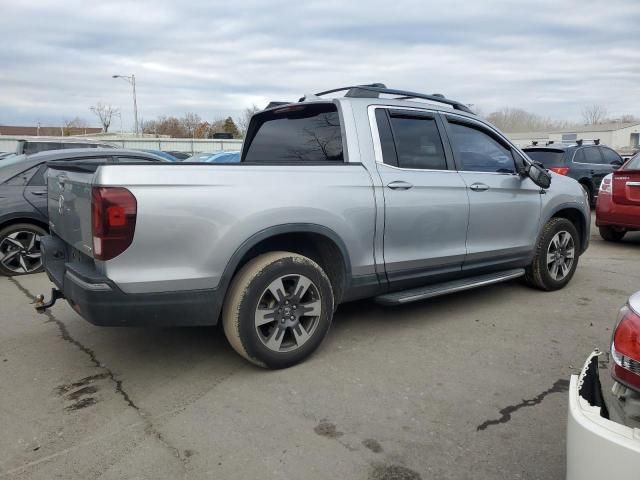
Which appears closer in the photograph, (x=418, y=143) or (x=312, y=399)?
(x=312, y=399)

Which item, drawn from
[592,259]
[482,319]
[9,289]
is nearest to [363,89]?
[482,319]

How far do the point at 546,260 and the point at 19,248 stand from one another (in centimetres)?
603

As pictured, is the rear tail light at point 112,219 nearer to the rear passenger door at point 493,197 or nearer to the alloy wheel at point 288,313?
the alloy wheel at point 288,313

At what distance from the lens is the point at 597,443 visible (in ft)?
5.16

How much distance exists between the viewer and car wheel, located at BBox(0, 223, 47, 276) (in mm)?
6219

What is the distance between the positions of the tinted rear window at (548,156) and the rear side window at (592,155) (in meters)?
0.76

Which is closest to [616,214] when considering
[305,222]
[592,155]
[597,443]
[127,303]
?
[592,155]

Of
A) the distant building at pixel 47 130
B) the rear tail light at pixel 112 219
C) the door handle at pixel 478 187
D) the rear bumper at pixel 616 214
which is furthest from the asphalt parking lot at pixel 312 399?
the distant building at pixel 47 130

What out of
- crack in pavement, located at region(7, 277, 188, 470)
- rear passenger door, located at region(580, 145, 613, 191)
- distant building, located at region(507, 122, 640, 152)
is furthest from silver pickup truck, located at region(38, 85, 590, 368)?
distant building, located at region(507, 122, 640, 152)

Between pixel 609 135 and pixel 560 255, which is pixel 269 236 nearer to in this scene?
pixel 560 255

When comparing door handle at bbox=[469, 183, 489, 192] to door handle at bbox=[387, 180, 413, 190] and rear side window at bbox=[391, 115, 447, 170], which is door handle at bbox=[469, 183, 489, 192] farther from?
door handle at bbox=[387, 180, 413, 190]

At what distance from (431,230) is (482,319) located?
106cm

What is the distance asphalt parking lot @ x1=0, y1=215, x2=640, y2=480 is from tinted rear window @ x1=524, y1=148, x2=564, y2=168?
745 cm

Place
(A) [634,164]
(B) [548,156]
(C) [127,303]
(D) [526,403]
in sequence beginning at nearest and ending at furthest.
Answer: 1. (C) [127,303]
2. (D) [526,403]
3. (A) [634,164]
4. (B) [548,156]
